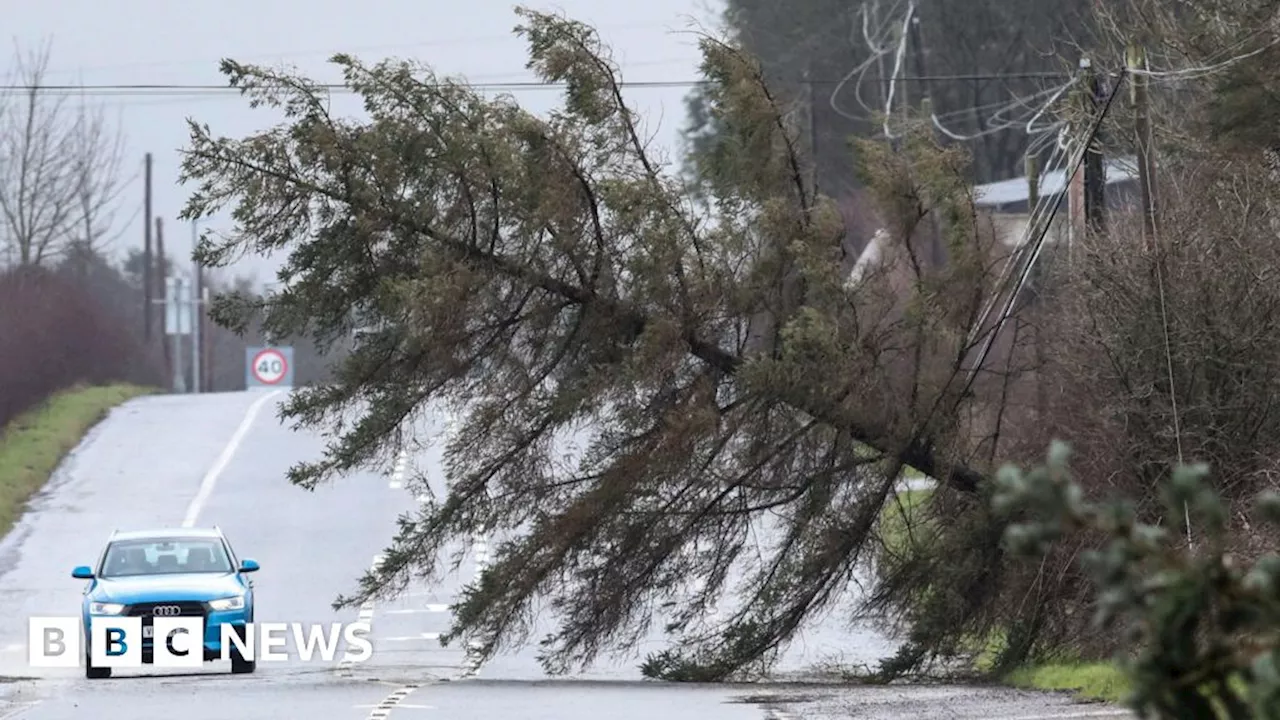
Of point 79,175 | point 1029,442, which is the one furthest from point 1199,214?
point 79,175

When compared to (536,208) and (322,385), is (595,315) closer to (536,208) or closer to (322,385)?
(536,208)

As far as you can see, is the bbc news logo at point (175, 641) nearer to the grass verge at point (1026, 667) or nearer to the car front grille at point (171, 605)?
the car front grille at point (171, 605)

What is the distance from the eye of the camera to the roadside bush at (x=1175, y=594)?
9.29ft

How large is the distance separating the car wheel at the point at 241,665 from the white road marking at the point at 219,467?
41.0ft

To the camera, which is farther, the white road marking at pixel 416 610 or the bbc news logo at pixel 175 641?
the white road marking at pixel 416 610

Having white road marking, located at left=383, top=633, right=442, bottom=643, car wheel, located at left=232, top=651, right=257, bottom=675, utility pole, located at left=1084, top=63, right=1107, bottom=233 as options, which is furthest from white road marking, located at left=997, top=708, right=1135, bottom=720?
white road marking, located at left=383, top=633, right=442, bottom=643

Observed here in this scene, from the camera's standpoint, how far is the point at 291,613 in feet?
87.0

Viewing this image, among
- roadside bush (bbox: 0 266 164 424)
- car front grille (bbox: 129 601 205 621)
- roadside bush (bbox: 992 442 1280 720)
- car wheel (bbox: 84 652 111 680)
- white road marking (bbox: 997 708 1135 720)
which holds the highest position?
roadside bush (bbox: 992 442 1280 720)

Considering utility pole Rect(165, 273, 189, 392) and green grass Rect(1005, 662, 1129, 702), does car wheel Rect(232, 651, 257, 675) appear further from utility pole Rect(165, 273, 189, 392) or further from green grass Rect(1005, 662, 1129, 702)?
utility pole Rect(165, 273, 189, 392)

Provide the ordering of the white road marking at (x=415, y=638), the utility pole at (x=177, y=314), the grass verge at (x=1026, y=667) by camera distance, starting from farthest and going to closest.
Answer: the utility pole at (x=177, y=314) < the white road marking at (x=415, y=638) < the grass verge at (x=1026, y=667)

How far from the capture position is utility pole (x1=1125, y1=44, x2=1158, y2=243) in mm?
19109

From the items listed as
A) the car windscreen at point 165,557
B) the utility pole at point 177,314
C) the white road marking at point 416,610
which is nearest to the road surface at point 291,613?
the white road marking at point 416,610

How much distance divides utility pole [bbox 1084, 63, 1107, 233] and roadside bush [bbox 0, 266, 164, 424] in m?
27.1

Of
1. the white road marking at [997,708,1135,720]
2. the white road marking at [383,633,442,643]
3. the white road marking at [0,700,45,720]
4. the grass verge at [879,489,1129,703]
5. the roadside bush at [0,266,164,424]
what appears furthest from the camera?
the roadside bush at [0,266,164,424]
